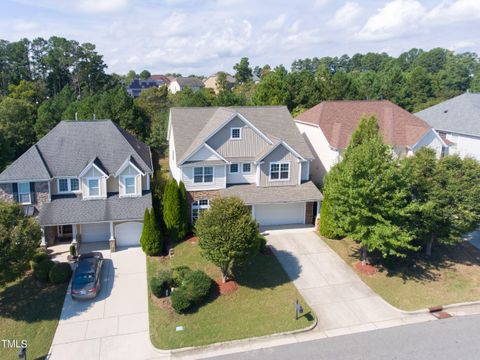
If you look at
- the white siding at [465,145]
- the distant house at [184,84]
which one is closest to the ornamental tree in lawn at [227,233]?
the white siding at [465,145]

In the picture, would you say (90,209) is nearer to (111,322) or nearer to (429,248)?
(111,322)

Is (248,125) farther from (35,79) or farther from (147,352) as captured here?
(35,79)

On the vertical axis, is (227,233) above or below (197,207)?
above

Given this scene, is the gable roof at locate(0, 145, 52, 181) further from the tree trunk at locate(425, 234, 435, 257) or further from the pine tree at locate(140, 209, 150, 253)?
the tree trunk at locate(425, 234, 435, 257)

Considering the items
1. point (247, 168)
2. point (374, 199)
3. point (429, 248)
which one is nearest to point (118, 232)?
point (247, 168)

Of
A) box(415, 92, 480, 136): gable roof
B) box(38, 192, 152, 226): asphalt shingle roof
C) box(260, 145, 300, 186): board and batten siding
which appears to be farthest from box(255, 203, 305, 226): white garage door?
box(415, 92, 480, 136): gable roof

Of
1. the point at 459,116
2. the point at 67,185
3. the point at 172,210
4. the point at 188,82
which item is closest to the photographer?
the point at 172,210

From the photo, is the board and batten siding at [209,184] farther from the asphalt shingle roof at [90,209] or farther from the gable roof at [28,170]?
the gable roof at [28,170]
